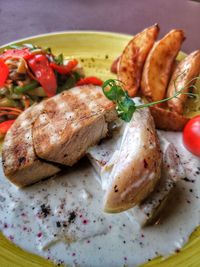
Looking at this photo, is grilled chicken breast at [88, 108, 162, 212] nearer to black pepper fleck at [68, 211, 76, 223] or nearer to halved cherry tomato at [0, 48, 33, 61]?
black pepper fleck at [68, 211, 76, 223]

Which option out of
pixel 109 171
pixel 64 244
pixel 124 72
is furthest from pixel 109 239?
pixel 124 72

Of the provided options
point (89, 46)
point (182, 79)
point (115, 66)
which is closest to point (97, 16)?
point (89, 46)

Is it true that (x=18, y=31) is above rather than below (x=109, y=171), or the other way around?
above

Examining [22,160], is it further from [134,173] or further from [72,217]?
[134,173]

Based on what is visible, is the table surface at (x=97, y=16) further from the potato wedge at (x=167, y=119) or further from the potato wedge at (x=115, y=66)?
the potato wedge at (x=167, y=119)

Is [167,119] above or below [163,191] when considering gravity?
above

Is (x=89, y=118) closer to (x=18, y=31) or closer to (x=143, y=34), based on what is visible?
(x=143, y=34)

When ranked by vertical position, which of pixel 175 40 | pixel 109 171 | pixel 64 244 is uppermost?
pixel 175 40

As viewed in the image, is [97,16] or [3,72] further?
[97,16]
